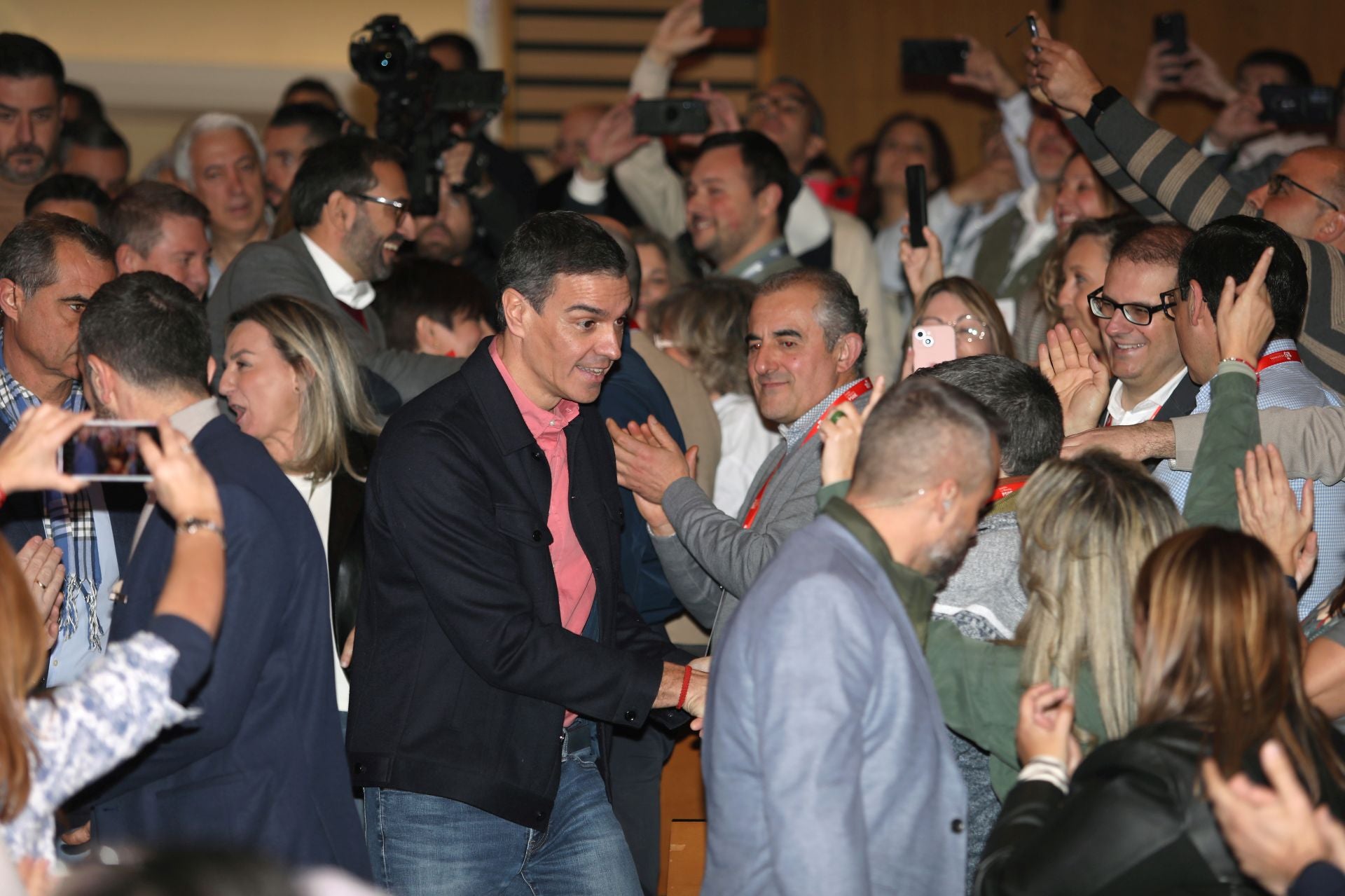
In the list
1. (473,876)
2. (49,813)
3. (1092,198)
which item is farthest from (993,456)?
(1092,198)

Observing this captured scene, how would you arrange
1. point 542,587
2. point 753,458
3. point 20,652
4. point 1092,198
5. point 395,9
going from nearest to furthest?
point 20,652, point 542,587, point 753,458, point 1092,198, point 395,9

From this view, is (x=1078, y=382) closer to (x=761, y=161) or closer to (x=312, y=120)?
(x=761, y=161)

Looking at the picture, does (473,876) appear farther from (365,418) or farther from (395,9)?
(395,9)

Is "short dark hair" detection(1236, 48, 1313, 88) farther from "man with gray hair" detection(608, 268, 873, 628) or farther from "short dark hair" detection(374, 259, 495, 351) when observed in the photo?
"short dark hair" detection(374, 259, 495, 351)

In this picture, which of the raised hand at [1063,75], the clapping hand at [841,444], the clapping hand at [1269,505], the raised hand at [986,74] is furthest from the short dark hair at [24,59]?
the clapping hand at [1269,505]

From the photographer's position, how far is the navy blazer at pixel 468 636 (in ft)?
8.55

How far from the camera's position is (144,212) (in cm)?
423

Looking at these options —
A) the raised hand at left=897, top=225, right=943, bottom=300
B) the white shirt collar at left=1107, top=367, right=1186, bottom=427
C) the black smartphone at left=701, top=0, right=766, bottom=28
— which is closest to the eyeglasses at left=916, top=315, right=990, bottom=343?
the raised hand at left=897, top=225, right=943, bottom=300

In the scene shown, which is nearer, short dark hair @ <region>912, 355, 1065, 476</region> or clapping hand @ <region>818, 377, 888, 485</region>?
clapping hand @ <region>818, 377, 888, 485</region>

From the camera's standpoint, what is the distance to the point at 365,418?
343cm

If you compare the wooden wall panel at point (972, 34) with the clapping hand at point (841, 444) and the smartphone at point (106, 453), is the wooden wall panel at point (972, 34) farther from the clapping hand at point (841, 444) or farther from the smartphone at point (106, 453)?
the smartphone at point (106, 453)

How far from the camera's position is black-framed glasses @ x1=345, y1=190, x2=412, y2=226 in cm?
421

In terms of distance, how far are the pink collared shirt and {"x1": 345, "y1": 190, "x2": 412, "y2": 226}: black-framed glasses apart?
60.2 inches

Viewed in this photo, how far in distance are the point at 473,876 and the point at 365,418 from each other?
125 cm
